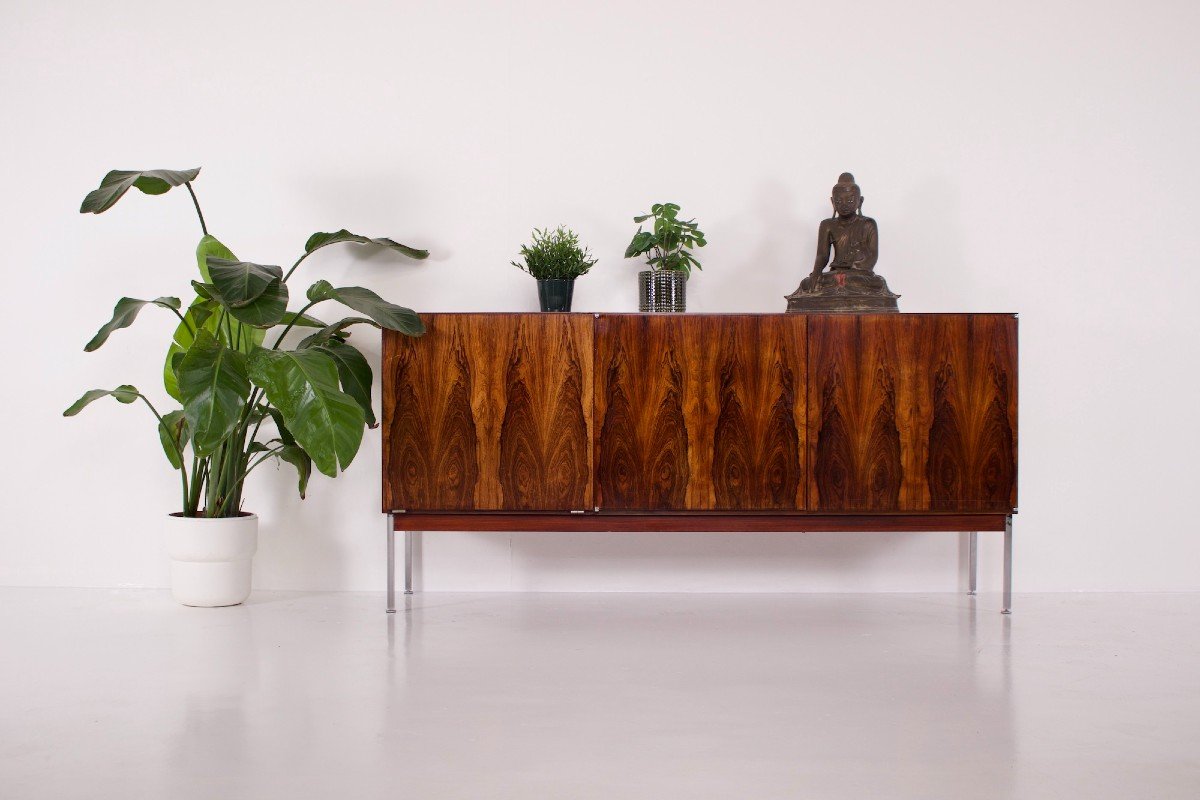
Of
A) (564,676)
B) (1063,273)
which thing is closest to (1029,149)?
(1063,273)

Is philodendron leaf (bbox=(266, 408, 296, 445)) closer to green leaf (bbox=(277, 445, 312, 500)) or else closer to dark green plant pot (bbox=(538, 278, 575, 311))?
green leaf (bbox=(277, 445, 312, 500))

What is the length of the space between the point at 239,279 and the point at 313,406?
465 millimetres

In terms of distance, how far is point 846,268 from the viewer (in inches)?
134

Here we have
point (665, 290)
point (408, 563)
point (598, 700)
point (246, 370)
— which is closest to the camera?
point (598, 700)

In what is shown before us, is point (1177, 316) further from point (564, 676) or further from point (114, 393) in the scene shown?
point (114, 393)

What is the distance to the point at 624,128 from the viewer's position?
3.73 metres

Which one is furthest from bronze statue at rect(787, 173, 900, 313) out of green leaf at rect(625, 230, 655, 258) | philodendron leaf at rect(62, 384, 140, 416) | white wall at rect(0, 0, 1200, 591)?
philodendron leaf at rect(62, 384, 140, 416)

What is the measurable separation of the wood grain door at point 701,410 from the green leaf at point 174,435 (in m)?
1.50

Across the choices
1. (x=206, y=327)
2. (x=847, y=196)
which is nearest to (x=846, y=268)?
(x=847, y=196)

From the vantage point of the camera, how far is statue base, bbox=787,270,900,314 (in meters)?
3.30

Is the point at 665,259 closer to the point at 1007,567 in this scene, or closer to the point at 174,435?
the point at 1007,567

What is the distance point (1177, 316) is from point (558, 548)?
2.63m

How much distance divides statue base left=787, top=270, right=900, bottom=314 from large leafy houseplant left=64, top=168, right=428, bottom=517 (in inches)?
54.7

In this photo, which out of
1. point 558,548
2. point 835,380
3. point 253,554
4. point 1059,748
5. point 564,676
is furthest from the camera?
point 558,548
